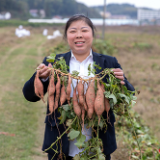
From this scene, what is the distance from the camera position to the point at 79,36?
61.0 inches

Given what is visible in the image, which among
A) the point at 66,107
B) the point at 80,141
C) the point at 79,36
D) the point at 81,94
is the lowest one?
the point at 80,141

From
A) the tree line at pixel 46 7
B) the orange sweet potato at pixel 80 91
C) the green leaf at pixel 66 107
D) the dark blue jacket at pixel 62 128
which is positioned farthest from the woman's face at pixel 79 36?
the tree line at pixel 46 7

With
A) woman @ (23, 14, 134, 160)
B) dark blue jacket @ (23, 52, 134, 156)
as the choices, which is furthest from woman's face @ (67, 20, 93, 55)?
dark blue jacket @ (23, 52, 134, 156)

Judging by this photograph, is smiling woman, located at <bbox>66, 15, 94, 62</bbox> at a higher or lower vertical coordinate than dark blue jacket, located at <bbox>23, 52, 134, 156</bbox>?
higher

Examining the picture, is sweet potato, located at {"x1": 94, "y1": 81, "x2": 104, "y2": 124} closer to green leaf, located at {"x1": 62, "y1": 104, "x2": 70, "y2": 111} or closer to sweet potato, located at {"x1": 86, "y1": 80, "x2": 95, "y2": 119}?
sweet potato, located at {"x1": 86, "y1": 80, "x2": 95, "y2": 119}

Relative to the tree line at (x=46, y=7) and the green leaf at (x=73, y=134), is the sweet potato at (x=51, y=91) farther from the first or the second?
the tree line at (x=46, y=7)

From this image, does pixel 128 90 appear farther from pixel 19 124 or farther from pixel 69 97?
pixel 19 124

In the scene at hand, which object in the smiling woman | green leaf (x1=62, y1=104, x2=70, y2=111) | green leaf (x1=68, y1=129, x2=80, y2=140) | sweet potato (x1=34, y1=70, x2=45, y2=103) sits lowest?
green leaf (x1=68, y1=129, x2=80, y2=140)

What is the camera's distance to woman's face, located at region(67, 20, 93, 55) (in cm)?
156

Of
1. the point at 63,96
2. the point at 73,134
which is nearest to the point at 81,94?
the point at 63,96

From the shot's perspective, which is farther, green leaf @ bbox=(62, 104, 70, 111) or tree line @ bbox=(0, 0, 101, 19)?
tree line @ bbox=(0, 0, 101, 19)

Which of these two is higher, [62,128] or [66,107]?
[66,107]

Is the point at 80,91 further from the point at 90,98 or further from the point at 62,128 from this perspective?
the point at 62,128

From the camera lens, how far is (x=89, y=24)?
164cm
